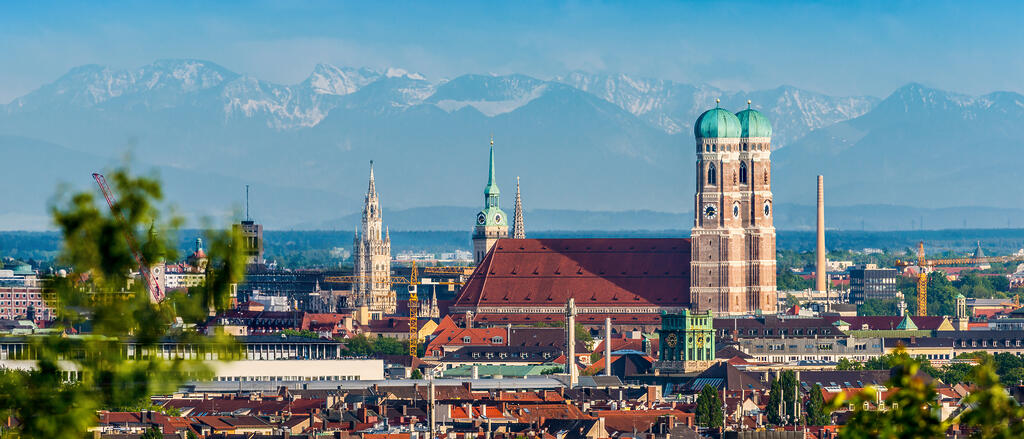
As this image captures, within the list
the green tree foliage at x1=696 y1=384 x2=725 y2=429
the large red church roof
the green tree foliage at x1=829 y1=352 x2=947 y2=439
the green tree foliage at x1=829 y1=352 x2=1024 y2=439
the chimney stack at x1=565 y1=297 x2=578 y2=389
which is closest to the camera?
the green tree foliage at x1=829 y1=352 x2=1024 y2=439

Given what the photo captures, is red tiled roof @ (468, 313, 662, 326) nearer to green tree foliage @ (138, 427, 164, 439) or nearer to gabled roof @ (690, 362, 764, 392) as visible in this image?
gabled roof @ (690, 362, 764, 392)

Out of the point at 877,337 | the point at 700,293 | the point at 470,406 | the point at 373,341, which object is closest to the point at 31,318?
the point at 373,341

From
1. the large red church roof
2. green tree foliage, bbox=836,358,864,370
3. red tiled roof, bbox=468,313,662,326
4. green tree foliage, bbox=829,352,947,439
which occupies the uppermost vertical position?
the large red church roof

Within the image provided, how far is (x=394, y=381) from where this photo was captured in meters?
118

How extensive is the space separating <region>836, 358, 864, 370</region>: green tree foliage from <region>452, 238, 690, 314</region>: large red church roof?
Answer: 1269 inches

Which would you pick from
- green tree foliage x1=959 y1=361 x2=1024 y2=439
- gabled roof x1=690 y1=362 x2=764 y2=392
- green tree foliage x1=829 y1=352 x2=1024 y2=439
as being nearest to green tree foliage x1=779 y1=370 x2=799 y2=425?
gabled roof x1=690 y1=362 x2=764 y2=392

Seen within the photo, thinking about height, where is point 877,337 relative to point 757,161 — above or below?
below

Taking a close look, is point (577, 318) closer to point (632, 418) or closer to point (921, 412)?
point (632, 418)

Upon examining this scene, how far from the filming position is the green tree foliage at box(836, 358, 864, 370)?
131625mm

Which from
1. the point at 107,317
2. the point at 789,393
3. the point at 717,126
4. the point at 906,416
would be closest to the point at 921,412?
the point at 906,416

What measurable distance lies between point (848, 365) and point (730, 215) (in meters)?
34.9

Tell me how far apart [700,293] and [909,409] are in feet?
482

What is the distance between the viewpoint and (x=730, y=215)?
16700cm

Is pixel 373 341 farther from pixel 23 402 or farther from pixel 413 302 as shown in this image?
pixel 23 402
